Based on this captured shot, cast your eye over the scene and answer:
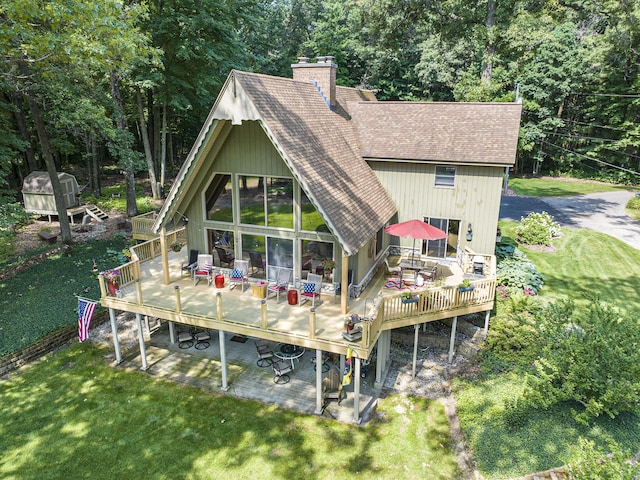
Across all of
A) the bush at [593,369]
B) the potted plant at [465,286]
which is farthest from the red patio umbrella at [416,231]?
the bush at [593,369]

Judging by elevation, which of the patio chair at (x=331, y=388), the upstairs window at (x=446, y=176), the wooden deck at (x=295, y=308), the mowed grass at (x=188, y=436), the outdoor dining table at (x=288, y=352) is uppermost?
the upstairs window at (x=446, y=176)

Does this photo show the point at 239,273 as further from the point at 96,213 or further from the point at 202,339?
the point at 96,213

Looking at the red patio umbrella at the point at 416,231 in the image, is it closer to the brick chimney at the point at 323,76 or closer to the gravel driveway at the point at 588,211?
the brick chimney at the point at 323,76

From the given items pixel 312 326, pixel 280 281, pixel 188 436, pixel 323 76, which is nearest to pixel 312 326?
pixel 312 326

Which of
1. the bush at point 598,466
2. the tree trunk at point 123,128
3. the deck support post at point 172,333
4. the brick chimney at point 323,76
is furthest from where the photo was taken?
the tree trunk at point 123,128

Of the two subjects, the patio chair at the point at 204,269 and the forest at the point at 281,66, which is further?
the forest at the point at 281,66

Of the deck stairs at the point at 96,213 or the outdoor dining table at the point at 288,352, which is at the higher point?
the deck stairs at the point at 96,213

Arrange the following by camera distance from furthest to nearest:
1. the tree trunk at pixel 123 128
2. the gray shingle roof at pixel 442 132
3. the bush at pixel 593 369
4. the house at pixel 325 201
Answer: the tree trunk at pixel 123 128, the gray shingle roof at pixel 442 132, the house at pixel 325 201, the bush at pixel 593 369
